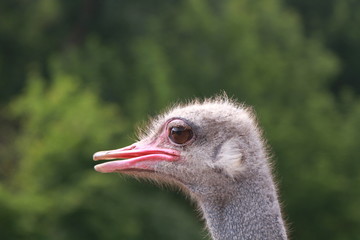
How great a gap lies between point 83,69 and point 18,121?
13.2ft

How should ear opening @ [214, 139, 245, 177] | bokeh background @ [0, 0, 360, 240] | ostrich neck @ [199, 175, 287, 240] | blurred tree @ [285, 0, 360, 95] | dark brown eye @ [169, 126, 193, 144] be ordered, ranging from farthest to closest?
1. blurred tree @ [285, 0, 360, 95]
2. bokeh background @ [0, 0, 360, 240]
3. dark brown eye @ [169, 126, 193, 144]
4. ear opening @ [214, 139, 245, 177]
5. ostrich neck @ [199, 175, 287, 240]

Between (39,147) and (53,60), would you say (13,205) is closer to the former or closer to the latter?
(39,147)

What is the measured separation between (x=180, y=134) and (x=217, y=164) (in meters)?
0.23

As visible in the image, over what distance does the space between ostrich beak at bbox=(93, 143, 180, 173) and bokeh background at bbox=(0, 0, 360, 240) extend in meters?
14.1

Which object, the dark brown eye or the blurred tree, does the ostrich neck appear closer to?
the dark brown eye

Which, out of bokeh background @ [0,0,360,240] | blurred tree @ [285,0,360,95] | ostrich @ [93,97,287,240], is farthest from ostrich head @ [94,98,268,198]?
blurred tree @ [285,0,360,95]

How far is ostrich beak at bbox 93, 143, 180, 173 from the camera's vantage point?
361cm

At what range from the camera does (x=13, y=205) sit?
688 inches

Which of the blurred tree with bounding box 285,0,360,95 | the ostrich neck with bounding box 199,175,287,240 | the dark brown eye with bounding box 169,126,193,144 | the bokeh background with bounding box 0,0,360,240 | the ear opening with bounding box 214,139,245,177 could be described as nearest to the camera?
the ostrich neck with bounding box 199,175,287,240

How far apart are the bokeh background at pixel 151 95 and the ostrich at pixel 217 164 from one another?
14.2 m

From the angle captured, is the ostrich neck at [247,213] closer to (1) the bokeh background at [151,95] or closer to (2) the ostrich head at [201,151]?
(2) the ostrich head at [201,151]

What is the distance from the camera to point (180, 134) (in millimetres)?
3623

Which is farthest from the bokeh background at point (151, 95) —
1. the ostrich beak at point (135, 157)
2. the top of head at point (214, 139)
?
the top of head at point (214, 139)

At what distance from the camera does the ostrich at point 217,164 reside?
330cm
